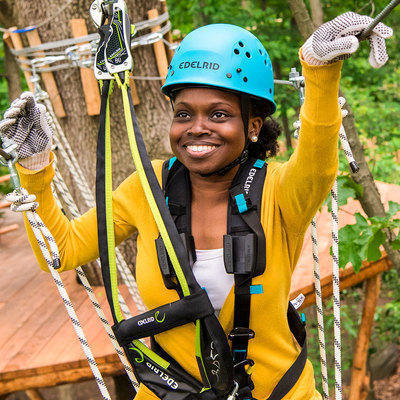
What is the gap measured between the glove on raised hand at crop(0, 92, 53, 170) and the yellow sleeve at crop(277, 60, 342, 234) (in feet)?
2.35

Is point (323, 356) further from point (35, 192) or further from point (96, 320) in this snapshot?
point (96, 320)

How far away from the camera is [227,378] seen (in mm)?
1457

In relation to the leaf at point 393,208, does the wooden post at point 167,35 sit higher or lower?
higher

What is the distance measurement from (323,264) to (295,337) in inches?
69.1

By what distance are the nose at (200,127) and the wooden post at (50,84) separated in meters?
2.00

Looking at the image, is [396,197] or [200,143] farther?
[396,197]

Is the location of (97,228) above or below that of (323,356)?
above

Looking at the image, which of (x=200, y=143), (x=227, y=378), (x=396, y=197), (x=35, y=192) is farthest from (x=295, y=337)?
(x=396, y=197)

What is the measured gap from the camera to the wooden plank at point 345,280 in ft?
10.2

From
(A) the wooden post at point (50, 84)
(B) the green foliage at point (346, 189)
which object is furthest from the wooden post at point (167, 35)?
(B) the green foliage at point (346, 189)

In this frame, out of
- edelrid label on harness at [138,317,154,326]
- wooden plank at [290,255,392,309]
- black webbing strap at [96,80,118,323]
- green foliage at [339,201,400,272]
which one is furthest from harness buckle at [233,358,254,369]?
wooden plank at [290,255,392,309]

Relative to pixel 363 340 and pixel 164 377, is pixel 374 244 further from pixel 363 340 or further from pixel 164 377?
pixel 363 340

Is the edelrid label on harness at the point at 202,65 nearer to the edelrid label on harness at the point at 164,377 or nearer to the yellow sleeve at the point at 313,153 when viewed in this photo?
the yellow sleeve at the point at 313,153

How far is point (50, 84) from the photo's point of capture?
318 cm
